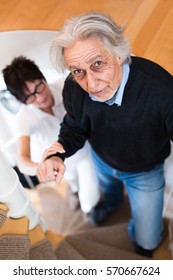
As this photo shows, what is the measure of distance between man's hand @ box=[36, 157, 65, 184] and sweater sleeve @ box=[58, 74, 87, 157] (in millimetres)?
131

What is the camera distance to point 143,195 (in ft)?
5.57

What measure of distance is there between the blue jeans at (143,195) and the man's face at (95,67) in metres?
0.56

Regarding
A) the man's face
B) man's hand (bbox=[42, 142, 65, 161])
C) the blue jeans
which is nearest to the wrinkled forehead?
the man's face

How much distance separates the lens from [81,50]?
1.08 m

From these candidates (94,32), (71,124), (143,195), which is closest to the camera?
(94,32)

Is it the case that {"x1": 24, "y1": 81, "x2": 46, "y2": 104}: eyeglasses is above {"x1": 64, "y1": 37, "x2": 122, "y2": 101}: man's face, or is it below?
below

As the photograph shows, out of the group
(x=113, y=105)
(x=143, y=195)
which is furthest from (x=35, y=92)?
(x=143, y=195)

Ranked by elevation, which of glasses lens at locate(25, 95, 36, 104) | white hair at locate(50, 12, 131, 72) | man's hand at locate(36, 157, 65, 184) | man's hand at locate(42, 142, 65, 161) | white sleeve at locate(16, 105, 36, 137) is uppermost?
white hair at locate(50, 12, 131, 72)

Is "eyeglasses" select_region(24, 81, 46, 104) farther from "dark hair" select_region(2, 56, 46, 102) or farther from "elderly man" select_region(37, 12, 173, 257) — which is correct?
"elderly man" select_region(37, 12, 173, 257)

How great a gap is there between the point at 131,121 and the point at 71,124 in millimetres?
258

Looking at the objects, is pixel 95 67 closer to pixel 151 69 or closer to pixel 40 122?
pixel 151 69

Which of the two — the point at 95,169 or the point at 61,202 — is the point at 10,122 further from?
the point at 61,202

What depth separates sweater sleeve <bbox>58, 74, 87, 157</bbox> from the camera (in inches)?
51.5
